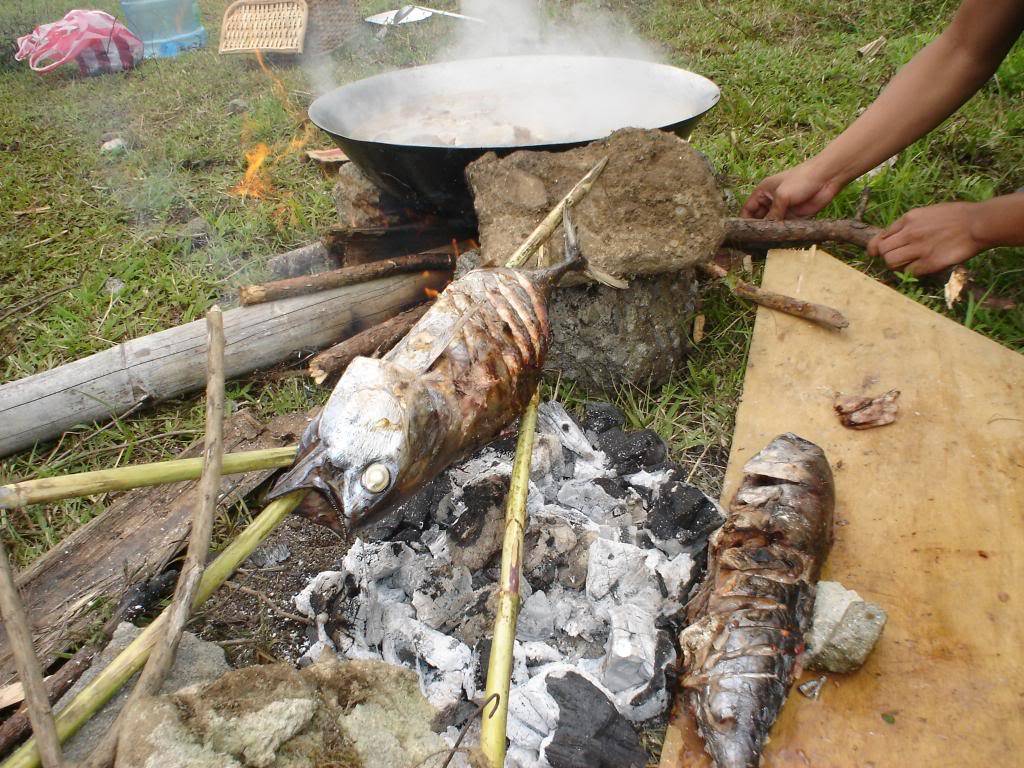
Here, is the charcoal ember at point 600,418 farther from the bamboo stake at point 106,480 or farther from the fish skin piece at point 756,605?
the bamboo stake at point 106,480

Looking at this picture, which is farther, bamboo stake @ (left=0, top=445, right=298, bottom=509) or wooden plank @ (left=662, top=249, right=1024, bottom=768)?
wooden plank @ (left=662, top=249, right=1024, bottom=768)

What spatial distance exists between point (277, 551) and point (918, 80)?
12.7ft

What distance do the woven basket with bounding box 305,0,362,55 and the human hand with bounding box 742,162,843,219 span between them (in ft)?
20.6

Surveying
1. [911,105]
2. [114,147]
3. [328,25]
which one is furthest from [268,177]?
[911,105]

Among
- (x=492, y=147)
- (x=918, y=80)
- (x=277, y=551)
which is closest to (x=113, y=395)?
(x=277, y=551)

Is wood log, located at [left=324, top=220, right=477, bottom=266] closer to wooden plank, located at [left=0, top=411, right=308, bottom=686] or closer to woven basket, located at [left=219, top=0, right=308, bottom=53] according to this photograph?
wooden plank, located at [left=0, top=411, right=308, bottom=686]

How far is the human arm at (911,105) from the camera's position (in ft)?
9.77

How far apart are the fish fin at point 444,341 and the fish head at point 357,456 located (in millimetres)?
187

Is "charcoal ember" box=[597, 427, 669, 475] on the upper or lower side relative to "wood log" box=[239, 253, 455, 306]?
lower

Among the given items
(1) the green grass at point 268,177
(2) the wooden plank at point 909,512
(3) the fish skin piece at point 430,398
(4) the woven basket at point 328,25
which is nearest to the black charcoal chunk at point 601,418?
(1) the green grass at point 268,177

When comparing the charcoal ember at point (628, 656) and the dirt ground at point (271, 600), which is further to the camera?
the dirt ground at point (271, 600)

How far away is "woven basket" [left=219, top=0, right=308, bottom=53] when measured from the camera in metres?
7.54

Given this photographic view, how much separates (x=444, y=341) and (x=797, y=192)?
106 inches

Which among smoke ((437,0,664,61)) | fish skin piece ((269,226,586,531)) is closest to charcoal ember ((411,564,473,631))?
fish skin piece ((269,226,586,531))
